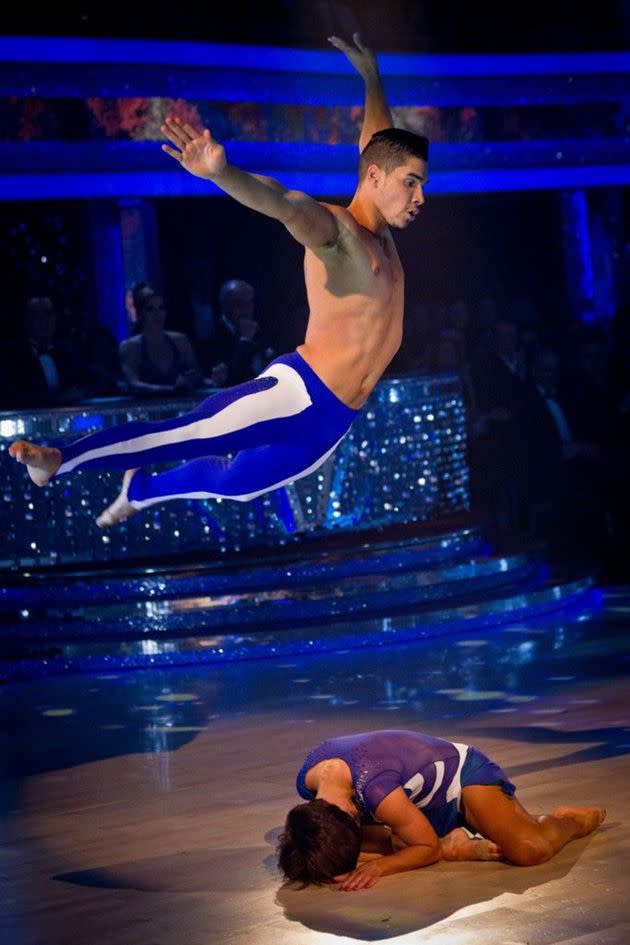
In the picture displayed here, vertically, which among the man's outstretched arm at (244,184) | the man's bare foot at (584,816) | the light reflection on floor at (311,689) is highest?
the man's outstretched arm at (244,184)

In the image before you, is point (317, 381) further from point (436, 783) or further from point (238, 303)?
point (238, 303)

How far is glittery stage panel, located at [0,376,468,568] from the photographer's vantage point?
8.15m

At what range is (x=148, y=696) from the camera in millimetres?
6953

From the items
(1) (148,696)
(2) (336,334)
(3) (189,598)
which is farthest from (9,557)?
(2) (336,334)

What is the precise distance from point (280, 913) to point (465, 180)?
8.55 meters

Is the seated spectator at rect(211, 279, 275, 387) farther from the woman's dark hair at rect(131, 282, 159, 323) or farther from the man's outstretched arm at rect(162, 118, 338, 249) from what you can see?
the man's outstretched arm at rect(162, 118, 338, 249)

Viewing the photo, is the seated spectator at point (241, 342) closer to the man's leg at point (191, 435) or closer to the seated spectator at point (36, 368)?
the seated spectator at point (36, 368)

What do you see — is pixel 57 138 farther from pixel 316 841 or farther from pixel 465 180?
pixel 316 841

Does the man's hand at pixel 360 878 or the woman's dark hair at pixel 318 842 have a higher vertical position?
the woman's dark hair at pixel 318 842

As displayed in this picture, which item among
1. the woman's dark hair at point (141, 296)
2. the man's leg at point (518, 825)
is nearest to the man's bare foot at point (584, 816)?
the man's leg at point (518, 825)

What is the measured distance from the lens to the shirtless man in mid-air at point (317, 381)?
4789 millimetres

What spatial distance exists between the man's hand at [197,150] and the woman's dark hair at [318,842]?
64.3 inches

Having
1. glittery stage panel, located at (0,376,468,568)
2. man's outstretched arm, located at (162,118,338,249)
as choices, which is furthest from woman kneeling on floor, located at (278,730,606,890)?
glittery stage panel, located at (0,376,468,568)

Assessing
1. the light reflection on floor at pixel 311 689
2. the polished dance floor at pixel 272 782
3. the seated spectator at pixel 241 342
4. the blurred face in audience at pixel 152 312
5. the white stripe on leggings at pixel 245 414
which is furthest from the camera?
the seated spectator at pixel 241 342
